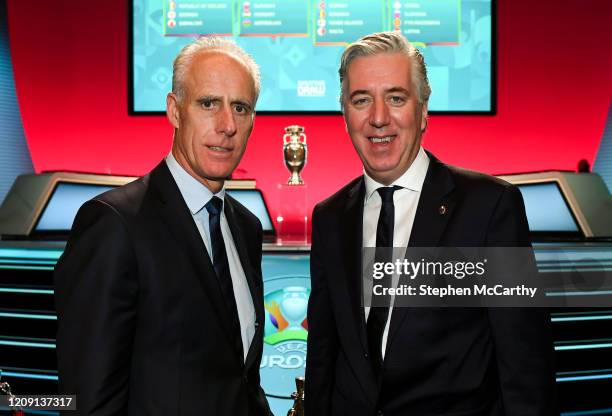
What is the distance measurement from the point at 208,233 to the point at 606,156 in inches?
130

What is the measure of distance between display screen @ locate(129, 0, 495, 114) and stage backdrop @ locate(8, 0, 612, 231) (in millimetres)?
166

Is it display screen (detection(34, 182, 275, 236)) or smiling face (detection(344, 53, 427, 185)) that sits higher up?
smiling face (detection(344, 53, 427, 185))

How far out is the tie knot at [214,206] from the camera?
65.9 inches

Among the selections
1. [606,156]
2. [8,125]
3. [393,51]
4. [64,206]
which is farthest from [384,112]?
[8,125]

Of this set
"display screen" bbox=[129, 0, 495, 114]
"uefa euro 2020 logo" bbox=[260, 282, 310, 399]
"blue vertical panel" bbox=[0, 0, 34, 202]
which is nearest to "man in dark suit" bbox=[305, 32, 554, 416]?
"uefa euro 2020 logo" bbox=[260, 282, 310, 399]

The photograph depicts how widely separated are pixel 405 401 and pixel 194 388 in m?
0.52

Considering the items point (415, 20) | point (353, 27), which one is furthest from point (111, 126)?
point (415, 20)

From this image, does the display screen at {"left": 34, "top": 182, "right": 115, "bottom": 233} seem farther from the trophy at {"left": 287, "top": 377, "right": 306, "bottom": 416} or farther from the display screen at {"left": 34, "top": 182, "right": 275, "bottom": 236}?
the trophy at {"left": 287, "top": 377, "right": 306, "bottom": 416}

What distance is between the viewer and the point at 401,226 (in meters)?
1.64

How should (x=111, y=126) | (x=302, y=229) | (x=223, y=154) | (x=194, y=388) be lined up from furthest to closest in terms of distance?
1. (x=111, y=126)
2. (x=302, y=229)
3. (x=223, y=154)
4. (x=194, y=388)

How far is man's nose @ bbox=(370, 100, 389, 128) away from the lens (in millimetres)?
1606

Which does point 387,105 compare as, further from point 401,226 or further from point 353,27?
point 353,27

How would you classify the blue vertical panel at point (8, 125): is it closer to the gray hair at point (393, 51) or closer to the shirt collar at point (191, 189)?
the shirt collar at point (191, 189)

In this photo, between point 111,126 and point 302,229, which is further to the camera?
point 111,126
